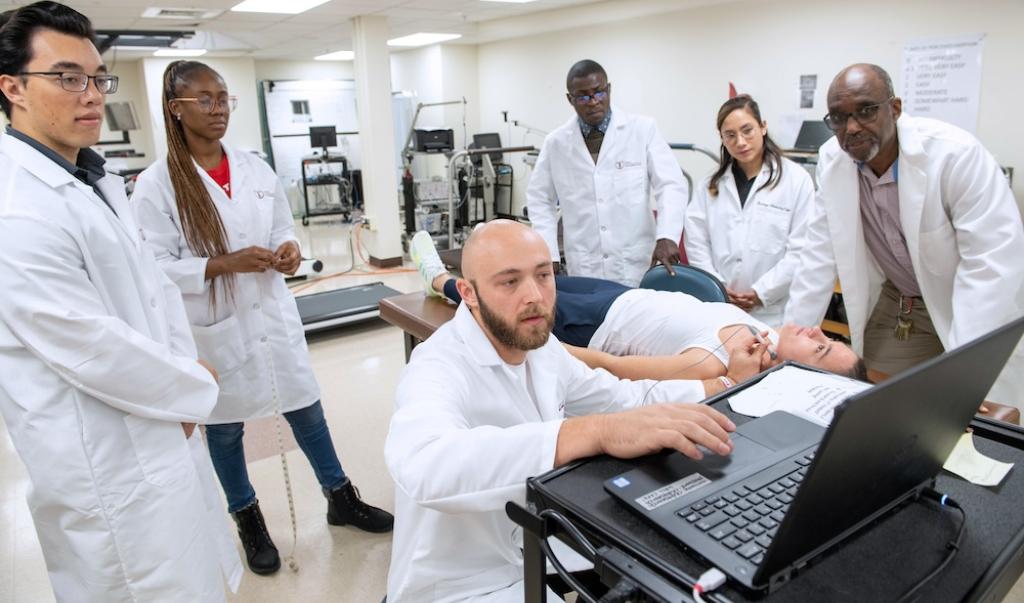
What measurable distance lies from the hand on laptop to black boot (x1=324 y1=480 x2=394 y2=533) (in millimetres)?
1540

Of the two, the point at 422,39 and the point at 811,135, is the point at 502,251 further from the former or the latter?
the point at 422,39

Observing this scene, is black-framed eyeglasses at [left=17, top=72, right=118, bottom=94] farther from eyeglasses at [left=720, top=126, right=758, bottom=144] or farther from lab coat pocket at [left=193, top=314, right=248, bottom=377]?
eyeglasses at [left=720, top=126, right=758, bottom=144]

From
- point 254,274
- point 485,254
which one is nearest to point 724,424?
point 485,254

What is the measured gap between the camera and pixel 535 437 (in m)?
0.90

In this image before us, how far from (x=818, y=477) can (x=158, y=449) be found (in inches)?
46.3

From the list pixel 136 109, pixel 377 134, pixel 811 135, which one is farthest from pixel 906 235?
pixel 136 109

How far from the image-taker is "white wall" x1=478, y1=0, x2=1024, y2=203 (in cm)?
390

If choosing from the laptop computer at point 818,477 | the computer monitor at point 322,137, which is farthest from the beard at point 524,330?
the computer monitor at point 322,137

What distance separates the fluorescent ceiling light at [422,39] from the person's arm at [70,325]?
6.97 m

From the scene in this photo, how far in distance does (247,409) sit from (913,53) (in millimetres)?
4450

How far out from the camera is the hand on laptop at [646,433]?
33.4 inches

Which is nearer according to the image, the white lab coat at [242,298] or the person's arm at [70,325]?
the person's arm at [70,325]

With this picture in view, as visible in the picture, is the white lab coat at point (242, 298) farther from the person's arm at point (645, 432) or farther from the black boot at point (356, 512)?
the person's arm at point (645, 432)

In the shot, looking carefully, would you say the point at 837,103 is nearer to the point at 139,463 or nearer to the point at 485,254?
the point at 485,254
